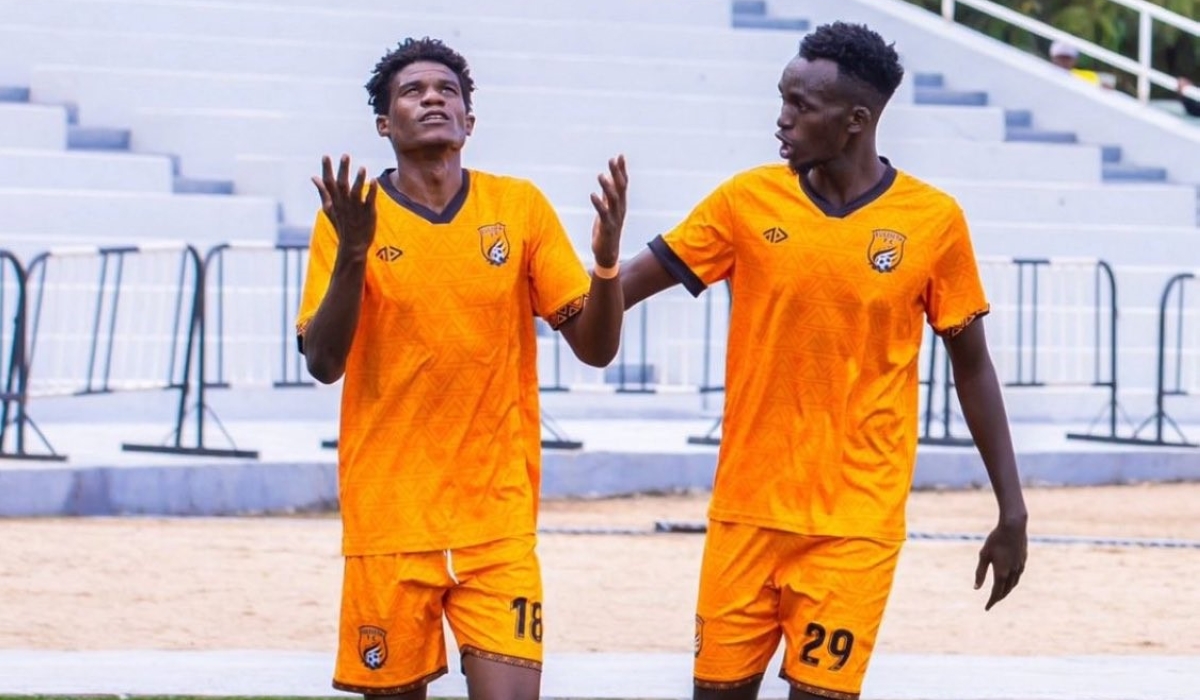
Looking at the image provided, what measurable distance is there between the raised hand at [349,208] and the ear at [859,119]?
1164 millimetres

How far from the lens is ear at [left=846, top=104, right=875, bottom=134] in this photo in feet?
19.0

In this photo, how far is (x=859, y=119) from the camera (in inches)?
228

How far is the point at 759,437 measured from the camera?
226 inches

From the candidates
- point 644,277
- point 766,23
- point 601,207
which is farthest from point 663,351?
point 601,207

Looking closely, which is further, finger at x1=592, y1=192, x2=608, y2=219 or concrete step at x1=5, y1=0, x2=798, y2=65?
concrete step at x1=5, y1=0, x2=798, y2=65

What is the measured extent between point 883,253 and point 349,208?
1.25 m

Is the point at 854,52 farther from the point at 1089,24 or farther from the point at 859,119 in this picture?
the point at 1089,24

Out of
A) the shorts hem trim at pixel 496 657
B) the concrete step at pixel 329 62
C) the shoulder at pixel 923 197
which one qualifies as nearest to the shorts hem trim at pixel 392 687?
the shorts hem trim at pixel 496 657

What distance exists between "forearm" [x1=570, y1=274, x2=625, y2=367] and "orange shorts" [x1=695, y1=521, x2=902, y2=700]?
502mm

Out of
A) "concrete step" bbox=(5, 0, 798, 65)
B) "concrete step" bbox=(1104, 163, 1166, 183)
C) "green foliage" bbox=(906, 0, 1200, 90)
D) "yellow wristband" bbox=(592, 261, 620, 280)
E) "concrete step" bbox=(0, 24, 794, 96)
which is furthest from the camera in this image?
"green foliage" bbox=(906, 0, 1200, 90)

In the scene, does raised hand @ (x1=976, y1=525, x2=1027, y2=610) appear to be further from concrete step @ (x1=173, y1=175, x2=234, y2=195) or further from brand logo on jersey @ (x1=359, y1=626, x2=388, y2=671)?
concrete step @ (x1=173, y1=175, x2=234, y2=195)

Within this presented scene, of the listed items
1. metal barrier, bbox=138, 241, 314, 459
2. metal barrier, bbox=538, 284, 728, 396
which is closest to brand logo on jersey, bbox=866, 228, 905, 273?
metal barrier, bbox=138, 241, 314, 459

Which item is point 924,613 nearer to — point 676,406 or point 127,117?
point 676,406

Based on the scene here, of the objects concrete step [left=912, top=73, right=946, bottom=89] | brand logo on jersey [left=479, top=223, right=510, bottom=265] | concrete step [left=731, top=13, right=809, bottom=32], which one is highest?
concrete step [left=731, top=13, right=809, bottom=32]
